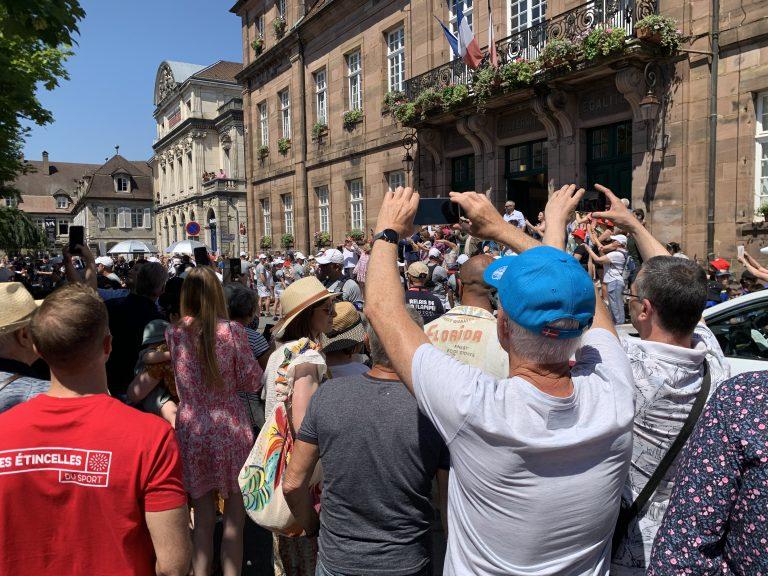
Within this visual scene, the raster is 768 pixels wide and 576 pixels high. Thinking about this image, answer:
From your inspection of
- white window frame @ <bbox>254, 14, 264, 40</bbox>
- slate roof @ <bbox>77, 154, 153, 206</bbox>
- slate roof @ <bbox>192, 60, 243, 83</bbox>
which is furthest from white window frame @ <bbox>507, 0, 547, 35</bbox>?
slate roof @ <bbox>77, 154, 153, 206</bbox>

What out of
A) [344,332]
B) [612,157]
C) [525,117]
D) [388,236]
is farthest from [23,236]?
[388,236]

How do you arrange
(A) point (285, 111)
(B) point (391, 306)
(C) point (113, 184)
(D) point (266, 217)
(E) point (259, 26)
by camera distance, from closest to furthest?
1. (B) point (391, 306)
2. (A) point (285, 111)
3. (E) point (259, 26)
4. (D) point (266, 217)
5. (C) point (113, 184)

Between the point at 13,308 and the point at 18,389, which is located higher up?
the point at 13,308

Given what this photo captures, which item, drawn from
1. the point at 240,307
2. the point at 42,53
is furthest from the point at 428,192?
the point at 240,307

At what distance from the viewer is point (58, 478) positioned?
1742 millimetres

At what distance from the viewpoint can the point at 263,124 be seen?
2981 cm

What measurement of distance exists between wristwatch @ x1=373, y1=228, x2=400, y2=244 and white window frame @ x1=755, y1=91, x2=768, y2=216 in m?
11.4

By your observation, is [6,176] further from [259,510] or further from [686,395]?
[686,395]

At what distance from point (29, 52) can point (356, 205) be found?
11737 millimetres

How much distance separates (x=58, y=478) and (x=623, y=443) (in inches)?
65.9

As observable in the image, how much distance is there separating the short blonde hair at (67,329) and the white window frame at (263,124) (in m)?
29.0

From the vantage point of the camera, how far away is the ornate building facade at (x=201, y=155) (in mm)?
45562

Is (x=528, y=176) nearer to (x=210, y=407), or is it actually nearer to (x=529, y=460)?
(x=210, y=407)

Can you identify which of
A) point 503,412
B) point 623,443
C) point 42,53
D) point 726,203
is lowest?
point 623,443
